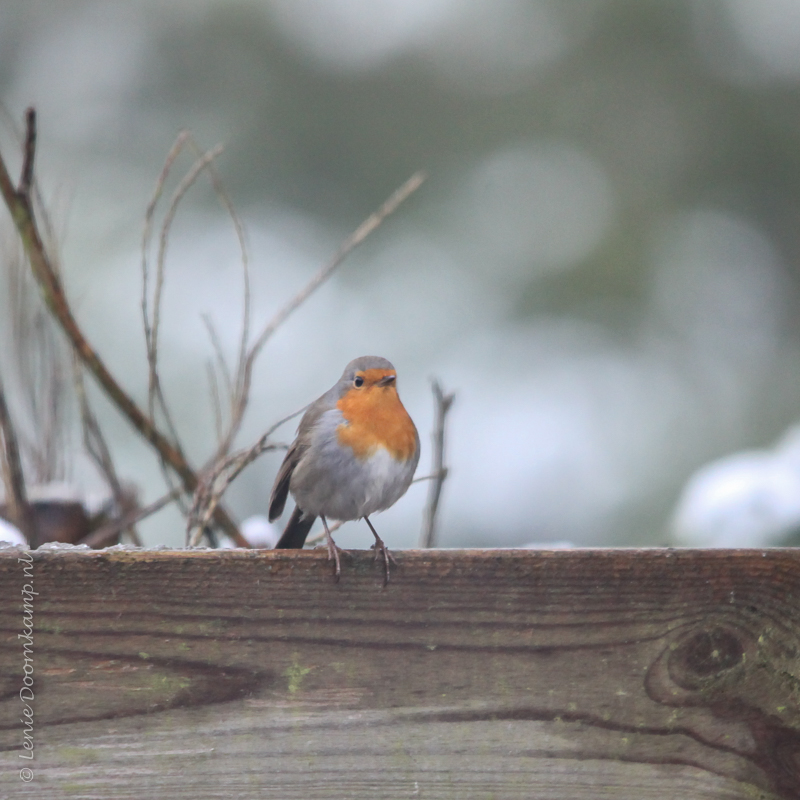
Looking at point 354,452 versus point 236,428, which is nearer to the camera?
point 236,428

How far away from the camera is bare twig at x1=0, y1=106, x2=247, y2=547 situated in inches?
77.9

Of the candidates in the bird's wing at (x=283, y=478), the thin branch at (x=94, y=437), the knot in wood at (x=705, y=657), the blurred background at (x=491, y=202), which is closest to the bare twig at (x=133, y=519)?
the thin branch at (x=94, y=437)

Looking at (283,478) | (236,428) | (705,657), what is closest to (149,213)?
(236,428)

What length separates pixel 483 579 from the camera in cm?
154

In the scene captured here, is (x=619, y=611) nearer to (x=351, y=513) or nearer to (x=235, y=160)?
(x=351, y=513)

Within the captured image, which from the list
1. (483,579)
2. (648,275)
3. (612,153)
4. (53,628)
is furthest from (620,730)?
(612,153)

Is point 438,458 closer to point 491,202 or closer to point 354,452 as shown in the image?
point 354,452

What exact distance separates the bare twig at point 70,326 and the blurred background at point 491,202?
9.40 ft

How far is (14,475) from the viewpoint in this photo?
7.02 feet

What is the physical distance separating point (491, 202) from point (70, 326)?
4038 millimetres

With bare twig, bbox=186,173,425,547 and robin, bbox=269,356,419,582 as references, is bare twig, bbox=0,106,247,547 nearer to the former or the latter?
bare twig, bbox=186,173,425,547

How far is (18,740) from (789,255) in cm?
535

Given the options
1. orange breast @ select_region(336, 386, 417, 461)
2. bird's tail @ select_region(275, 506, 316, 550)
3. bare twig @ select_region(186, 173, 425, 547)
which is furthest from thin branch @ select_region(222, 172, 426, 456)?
bird's tail @ select_region(275, 506, 316, 550)

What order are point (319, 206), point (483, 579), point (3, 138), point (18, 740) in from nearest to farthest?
point (18, 740), point (483, 579), point (3, 138), point (319, 206)
